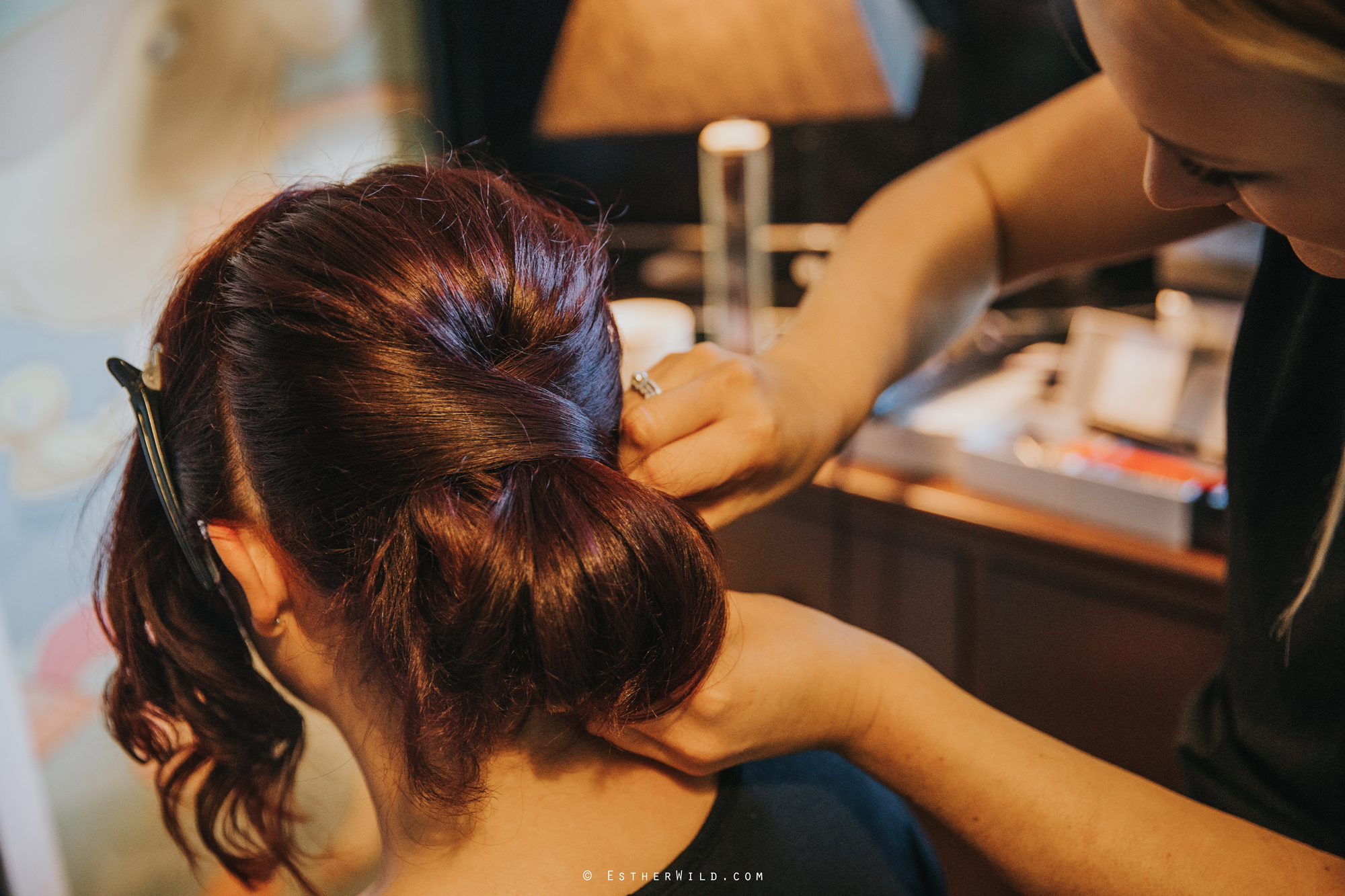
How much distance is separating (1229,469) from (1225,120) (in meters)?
0.41

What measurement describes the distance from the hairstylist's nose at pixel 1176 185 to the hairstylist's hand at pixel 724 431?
274 mm

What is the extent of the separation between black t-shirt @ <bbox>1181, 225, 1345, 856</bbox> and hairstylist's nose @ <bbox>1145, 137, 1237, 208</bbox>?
0.72 ft

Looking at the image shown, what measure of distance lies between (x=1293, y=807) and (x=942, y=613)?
2.60ft

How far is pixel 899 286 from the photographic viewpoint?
2.69 ft

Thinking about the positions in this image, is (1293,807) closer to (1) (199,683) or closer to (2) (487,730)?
(2) (487,730)

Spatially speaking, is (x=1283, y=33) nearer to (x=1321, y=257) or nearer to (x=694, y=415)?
(x=1321, y=257)

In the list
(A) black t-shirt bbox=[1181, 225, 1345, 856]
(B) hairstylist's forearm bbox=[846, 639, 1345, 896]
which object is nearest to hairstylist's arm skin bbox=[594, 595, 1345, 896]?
A: (B) hairstylist's forearm bbox=[846, 639, 1345, 896]

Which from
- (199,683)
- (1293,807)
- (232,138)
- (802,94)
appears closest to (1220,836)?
(1293,807)

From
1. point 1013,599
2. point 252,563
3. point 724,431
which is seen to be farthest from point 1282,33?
point 1013,599

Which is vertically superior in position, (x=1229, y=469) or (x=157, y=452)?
(x=157, y=452)

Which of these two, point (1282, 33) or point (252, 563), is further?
point (252, 563)

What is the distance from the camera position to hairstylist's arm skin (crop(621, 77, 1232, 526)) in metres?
0.63

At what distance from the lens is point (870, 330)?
0.79m

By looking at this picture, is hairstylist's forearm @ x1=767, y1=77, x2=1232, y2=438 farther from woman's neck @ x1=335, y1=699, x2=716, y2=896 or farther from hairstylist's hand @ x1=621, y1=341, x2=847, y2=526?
woman's neck @ x1=335, y1=699, x2=716, y2=896
